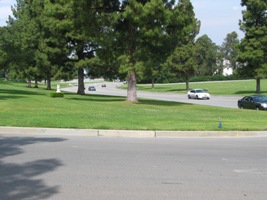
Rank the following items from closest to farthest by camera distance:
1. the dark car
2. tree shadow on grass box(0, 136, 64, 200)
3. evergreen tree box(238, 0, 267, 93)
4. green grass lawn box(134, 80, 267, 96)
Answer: tree shadow on grass box(0, 136, 64, 200) → the dark car → evergreen tree box(238, 0, 267, 93) → green grass lawn box(134, 80, 267, 96)

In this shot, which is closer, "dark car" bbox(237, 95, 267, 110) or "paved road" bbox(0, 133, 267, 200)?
"paved road" bbox(0, 133, 267, 200)

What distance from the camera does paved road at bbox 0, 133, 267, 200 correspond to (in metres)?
6.03

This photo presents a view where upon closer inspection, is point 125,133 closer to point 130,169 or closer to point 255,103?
point 130,169

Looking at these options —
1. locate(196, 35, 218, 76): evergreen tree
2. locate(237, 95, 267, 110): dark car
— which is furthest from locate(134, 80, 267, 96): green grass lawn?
locate(196, 35, 218, 76): evergreen tree

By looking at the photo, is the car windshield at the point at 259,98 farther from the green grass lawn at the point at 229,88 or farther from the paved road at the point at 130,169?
the green grass lawn at the point at 229,88

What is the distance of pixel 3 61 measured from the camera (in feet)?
134

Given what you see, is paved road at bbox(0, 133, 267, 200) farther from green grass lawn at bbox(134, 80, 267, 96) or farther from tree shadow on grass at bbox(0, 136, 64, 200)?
green grass lawn at bbox(134, 80, 267, 96)

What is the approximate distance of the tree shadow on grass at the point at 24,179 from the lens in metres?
5.87

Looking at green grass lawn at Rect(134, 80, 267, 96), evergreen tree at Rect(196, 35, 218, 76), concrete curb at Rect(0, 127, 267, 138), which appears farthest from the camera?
evergreen tree at Rect(196, 35, 218, 76)

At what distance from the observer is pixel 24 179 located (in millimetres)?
6770

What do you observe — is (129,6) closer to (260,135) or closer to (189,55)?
(260,135)

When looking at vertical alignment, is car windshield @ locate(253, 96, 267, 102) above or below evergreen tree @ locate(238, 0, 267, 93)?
below

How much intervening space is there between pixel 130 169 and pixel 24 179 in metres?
1.96

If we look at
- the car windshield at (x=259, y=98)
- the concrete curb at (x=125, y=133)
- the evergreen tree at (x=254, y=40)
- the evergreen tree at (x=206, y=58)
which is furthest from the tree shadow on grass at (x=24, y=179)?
the evergreen tree at (x=206, y=58)
